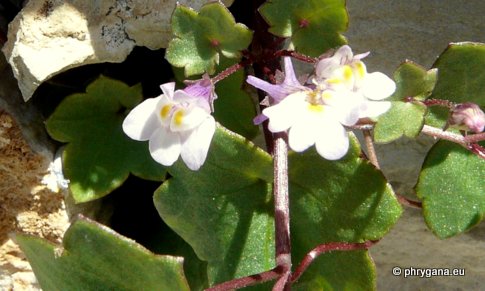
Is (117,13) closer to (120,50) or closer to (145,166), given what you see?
(120,50)

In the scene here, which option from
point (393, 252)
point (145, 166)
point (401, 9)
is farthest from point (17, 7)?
point (393, 252)

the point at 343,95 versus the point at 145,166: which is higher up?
the point at 343,95

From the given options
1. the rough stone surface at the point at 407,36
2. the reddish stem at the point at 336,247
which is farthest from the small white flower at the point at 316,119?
the rough stone surface at the point at 407,36

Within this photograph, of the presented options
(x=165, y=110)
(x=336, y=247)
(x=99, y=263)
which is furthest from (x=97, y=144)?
(x=336, y=247)

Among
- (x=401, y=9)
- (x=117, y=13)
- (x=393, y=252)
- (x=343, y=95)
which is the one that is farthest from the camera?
(x=393, y=252)

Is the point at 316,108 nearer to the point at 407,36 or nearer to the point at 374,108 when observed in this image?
the point at 374,108

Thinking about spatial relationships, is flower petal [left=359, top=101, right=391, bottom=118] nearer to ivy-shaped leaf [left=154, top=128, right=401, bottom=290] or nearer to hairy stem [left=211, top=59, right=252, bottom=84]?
ivy-shaped leaf [left=154, top=128, right=401, bottom=290]

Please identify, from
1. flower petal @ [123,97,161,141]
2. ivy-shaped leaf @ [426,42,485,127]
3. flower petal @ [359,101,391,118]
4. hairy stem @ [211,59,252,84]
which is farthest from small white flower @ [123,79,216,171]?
ivy-shaped leaf @ [426,42,485,127]

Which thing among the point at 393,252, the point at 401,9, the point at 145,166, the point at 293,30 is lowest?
the point at 393,252
